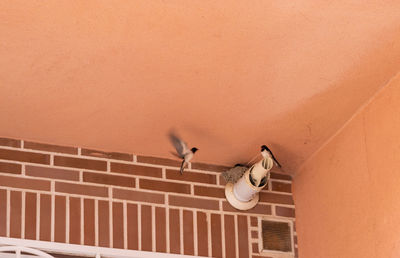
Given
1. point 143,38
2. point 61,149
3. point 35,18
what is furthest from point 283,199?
point 35,18

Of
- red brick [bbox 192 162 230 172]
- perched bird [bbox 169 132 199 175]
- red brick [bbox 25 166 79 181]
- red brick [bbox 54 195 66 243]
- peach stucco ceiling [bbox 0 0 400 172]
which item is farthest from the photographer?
red brick [bbox 192 162 230 172]

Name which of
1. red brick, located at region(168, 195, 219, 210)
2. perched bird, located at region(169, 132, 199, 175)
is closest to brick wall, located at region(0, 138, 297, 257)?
red brick, located at region(168, 195, 219, 210)

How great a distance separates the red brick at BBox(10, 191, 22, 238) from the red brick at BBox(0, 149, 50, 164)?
17cm

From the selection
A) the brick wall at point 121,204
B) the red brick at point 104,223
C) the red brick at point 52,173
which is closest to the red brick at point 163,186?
the brick wall at point 121,204

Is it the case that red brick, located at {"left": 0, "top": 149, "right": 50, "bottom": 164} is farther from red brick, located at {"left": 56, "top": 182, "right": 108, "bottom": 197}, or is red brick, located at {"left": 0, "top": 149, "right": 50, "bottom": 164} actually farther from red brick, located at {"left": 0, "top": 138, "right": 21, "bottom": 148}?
red brick, located at {"left": 56, "top": 182, "right": 108, "bottom": 197}

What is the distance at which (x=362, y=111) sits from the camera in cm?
396

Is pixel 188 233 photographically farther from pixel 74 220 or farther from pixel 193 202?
pixel 74 220

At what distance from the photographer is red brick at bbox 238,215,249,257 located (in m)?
4.24

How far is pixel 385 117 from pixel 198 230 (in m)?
1.02

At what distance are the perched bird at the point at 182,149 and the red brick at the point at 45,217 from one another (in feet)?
2.02

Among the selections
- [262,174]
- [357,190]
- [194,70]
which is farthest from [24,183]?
[357,190]

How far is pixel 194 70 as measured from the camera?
3625 millimetres

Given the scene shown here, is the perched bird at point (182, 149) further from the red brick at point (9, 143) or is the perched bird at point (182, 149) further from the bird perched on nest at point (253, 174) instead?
the red brick at point (9, 143)

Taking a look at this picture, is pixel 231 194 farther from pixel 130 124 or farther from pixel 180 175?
pixel 130 124
